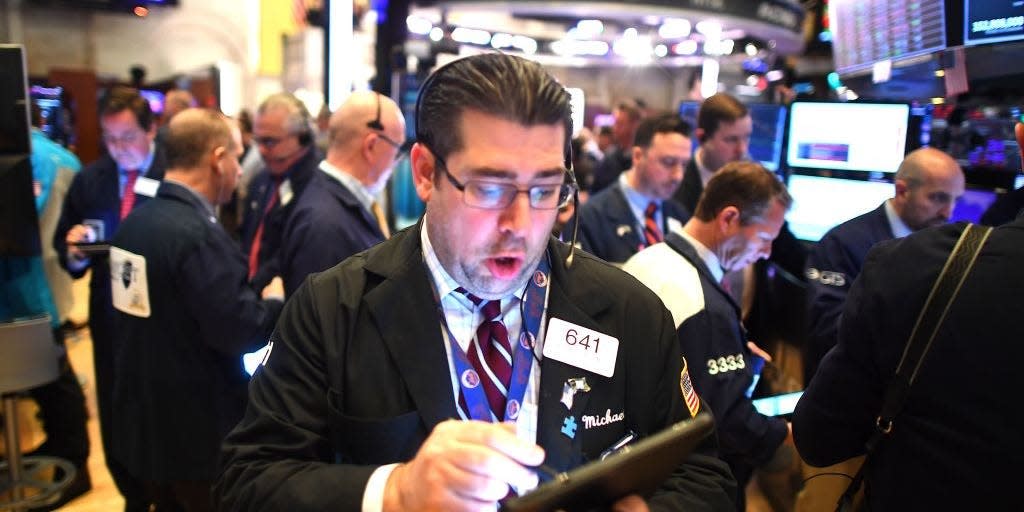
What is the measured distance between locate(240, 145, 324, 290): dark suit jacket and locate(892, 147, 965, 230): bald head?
2.35 metres

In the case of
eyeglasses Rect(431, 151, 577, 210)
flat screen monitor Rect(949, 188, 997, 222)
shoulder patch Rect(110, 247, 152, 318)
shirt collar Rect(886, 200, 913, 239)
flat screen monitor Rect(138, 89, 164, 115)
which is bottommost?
shoulder patch Rect(110, 247, 152, 318)

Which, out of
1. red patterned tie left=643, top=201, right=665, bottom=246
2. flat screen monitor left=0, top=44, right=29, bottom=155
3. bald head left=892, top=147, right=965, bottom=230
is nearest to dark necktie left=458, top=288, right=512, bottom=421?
bald head left=892, top=147, right=965, bottom=230

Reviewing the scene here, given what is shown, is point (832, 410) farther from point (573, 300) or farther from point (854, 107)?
point (854, 107)

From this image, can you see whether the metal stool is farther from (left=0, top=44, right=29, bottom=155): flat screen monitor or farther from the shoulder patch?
(left=0, top=44, right=29, bottom=155): flat screen monitor

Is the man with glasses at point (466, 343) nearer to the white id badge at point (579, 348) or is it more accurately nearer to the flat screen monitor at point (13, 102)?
the white id badge at point (579, 348)

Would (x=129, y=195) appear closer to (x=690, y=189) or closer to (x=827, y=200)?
(x=690, y=189)

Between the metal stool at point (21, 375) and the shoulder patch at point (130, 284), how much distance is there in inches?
22.9

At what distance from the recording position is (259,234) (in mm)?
3377

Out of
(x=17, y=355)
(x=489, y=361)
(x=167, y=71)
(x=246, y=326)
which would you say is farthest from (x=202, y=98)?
(x=489, y=361)

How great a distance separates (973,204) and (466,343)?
2639 millimetres

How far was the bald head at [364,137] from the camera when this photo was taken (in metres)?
2.85

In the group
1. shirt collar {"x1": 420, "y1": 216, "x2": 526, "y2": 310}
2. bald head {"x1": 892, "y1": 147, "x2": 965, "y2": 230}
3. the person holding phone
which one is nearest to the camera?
shirt collar {"x1": 420, "y1": 216, "x2": 526, "y2": 310}

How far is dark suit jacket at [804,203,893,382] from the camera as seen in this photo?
2584 mm

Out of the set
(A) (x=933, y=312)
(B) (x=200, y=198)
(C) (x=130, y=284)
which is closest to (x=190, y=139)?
(B) (x=200, y=198)
